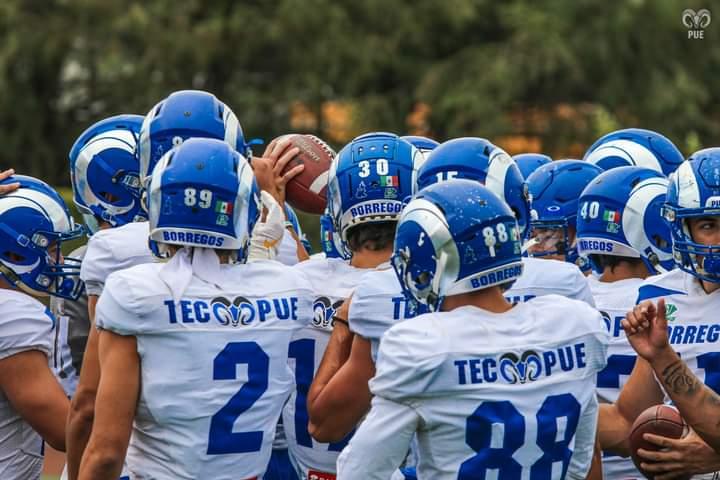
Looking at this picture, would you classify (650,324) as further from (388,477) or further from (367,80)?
(367,80)

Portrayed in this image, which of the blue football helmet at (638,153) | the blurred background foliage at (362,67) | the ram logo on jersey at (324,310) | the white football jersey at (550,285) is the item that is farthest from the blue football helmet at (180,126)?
the blurred background foliage at (362,67)

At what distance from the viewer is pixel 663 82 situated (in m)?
24.0

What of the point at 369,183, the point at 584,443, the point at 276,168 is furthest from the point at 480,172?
the point at 584,443

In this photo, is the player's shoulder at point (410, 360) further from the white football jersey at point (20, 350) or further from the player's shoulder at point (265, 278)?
the white football jersey at point (20, 350)

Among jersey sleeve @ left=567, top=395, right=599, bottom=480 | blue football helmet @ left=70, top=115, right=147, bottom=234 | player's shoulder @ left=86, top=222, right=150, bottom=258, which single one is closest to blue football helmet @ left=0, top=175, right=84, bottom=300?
blue football helmet @ left=70, top=115, right=147, bottom=234

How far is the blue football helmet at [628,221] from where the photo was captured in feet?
17.4

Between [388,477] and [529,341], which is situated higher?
[529,341]

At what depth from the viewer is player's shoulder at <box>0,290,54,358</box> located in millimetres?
4586

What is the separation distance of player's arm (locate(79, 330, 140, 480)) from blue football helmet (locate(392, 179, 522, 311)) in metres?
0.86

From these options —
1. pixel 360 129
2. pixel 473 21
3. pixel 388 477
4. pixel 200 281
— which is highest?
pixel 473 21

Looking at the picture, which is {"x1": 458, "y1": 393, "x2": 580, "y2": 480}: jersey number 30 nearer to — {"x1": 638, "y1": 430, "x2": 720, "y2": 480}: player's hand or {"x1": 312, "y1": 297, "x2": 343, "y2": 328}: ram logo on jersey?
{"x1": 638, "y1": 430, "x2": 720, "y2": 480}: player's hand

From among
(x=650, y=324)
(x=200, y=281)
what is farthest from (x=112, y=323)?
(x=650, y=324)

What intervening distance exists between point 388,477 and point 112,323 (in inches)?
36.4

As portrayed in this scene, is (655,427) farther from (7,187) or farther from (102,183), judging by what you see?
(7,187)
